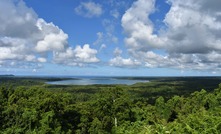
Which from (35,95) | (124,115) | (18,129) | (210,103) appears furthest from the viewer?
(210,103)

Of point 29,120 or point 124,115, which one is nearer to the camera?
point 29,120

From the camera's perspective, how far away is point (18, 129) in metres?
42.2

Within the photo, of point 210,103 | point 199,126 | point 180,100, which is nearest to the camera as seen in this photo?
point 199,126

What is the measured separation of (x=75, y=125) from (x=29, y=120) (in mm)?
13948

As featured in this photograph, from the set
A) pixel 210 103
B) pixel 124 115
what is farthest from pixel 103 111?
pixel 210 103

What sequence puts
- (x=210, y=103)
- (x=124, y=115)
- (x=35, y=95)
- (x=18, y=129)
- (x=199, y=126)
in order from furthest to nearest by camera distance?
1. (x=210, y=103)
2. (x=35, y=95)
3. (x=124, y=115)
4. (x=18, y=129)
5. (x=199, y=126)

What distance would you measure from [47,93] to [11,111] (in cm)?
1000

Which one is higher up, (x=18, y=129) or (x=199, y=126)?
(x=199, y=126)

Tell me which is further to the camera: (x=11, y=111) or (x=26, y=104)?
(x=26, y=104)

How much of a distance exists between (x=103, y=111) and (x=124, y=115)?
13.0 feet

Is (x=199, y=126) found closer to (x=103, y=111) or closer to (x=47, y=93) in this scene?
(x=103, y=111)

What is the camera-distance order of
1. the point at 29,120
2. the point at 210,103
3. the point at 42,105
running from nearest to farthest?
the point at 29,120 → the point at 42,105 → the point at 210,103

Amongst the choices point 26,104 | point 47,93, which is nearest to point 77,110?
point 47,93

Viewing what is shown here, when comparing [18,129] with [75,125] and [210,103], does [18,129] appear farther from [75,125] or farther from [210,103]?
[210,103]
